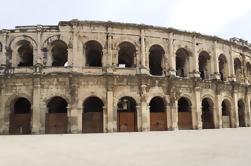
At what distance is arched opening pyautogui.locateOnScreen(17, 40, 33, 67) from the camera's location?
775 inches

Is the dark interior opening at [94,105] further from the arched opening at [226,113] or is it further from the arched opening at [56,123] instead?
the arched opening at [226,113]

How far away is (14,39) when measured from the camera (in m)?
19.4

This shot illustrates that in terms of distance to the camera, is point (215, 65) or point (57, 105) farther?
point (215, 65)

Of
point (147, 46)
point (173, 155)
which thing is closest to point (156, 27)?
point (147, 46)

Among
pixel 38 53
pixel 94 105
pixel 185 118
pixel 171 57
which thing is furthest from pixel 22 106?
pixel 185 118

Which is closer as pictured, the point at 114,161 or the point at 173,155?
the point at 114,161

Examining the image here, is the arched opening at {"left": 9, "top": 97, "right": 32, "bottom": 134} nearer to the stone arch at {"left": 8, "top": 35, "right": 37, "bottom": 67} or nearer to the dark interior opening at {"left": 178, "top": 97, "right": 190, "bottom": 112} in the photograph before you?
the stone arch at {"left": 8, "top": 35, "right": 37, "bottom": 67}

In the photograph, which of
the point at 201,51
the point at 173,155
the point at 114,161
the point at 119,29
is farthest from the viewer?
the point at 201,51

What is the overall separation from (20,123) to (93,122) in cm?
466

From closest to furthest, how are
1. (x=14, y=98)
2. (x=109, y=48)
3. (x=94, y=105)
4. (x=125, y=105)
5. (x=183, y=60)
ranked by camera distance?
(x=14, y=98), (x=109, y=48), (x=94, y=105), (x=183, y=60), (x=125, y=105)

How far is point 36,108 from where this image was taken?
18.3m

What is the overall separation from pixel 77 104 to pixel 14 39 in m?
6.09

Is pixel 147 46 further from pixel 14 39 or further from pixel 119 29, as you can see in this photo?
pixel 14 39

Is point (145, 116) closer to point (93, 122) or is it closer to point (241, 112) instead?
point (93, 122)
